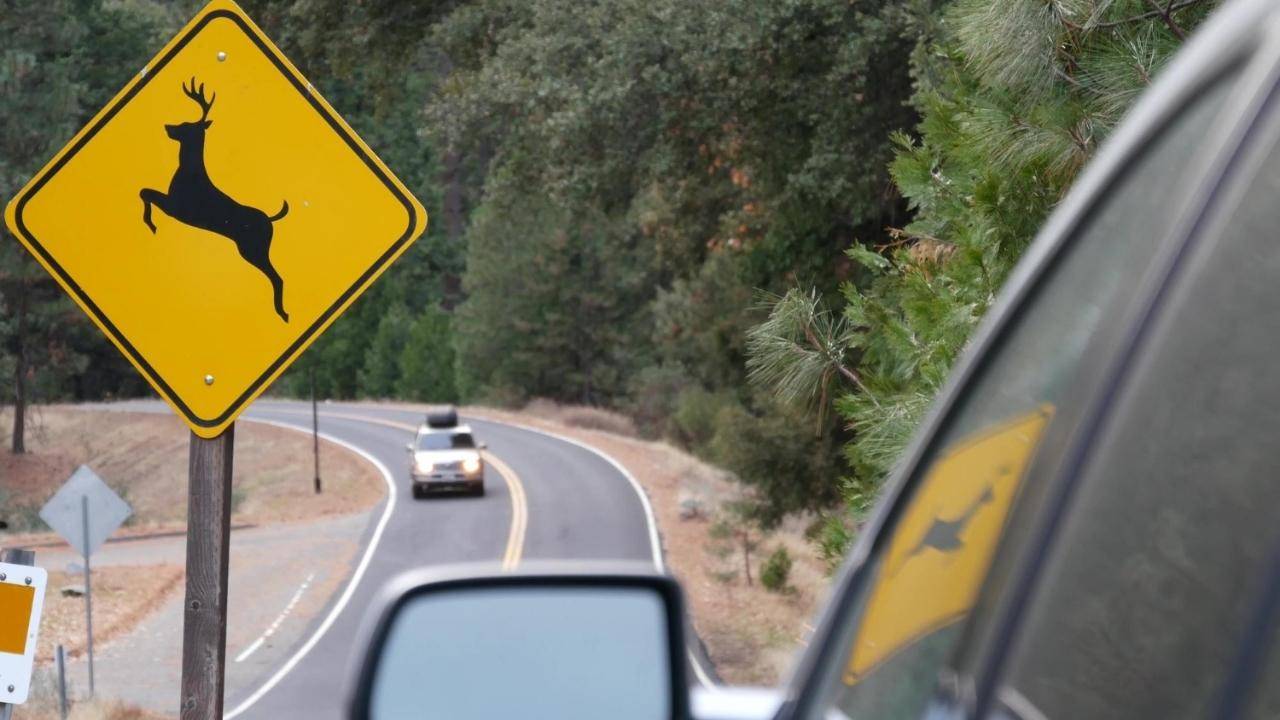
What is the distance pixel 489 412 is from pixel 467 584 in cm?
6294

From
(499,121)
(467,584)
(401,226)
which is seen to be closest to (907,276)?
(401,226)

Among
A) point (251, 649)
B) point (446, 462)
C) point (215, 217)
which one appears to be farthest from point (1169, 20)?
point (446, 462)

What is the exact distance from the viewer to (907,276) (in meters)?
8.33

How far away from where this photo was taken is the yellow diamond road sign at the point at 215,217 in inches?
191

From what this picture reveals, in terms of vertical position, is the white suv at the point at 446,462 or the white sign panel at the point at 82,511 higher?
the white sign panel at the point at 82,511

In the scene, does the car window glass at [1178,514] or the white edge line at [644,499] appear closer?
the car window glass at [1178,514]

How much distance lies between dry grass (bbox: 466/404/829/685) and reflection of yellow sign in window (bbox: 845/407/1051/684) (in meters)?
10.8

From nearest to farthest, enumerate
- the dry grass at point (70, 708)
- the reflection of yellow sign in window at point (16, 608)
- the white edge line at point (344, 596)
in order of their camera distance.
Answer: the reflection of yellow sign in window at point (16, 608), the dry grass at point (70, 708), the white edge line at point (344, 596)

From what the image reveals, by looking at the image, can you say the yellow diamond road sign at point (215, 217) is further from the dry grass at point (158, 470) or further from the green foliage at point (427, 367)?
the green foliage at point (427, 367)

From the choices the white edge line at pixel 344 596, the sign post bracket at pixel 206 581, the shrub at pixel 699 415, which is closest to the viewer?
the sign post bracket at pixel 206 581

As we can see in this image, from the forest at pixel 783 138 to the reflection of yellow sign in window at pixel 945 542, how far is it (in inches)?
210

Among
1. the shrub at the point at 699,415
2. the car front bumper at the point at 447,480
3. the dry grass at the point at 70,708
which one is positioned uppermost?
the dry grass at the point at 70,708

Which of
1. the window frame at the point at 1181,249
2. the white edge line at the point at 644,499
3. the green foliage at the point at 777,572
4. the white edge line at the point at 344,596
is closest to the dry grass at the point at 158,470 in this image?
the white edge line at the point at 344,596

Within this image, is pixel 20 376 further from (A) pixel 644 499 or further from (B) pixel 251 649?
(B) pixel 251 649
